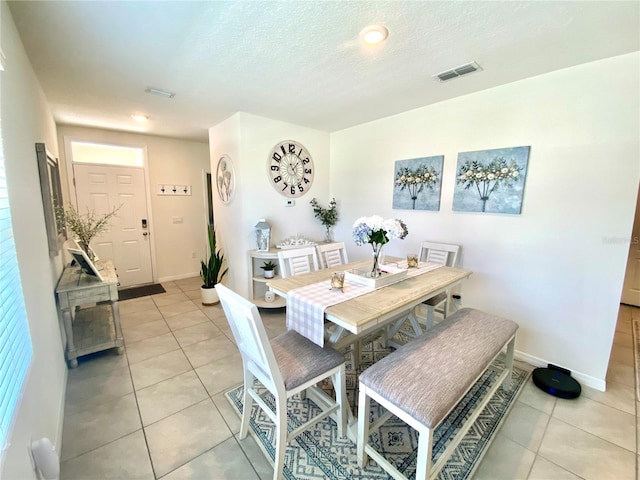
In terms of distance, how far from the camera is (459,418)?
1.82 meters

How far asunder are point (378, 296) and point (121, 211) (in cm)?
420

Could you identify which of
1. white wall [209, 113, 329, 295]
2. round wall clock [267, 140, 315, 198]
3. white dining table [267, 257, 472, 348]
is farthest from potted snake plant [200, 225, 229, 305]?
white dining table [267, 257, 472, 348]

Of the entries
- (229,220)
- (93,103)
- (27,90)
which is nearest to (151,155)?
(93,103)

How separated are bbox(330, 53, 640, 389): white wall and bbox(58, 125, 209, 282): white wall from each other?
12.2 ft

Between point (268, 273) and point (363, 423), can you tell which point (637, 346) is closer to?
point (363, 423)

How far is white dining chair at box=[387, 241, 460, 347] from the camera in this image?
249 cm

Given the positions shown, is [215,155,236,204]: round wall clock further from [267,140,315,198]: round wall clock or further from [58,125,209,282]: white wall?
[58,125,209,282]: white wall

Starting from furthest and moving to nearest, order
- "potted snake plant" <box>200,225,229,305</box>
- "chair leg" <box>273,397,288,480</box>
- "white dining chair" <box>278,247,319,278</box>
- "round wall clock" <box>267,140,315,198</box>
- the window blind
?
1. "potted snake plant" <box>200,225,229,305</box>
2. "round wall clock" <box>267,140,315,198</box>
3. "white dining chair" <box>278,247,319,278</box>
4. "chair leg" <box>273,397,288,480</box>
5. the window blind

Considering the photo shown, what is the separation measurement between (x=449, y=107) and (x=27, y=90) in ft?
11.1

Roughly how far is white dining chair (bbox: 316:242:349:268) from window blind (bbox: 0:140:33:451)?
196cm

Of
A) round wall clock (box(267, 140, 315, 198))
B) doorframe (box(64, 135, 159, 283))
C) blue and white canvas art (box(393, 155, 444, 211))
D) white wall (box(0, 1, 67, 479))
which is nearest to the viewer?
white wall (box(0, 1, 67, 479))

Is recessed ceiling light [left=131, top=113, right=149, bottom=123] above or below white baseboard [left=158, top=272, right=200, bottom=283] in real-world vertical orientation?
above

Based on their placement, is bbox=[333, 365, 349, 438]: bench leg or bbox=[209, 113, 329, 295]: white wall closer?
bbox=[333, 365, 349, 438]: bench leg

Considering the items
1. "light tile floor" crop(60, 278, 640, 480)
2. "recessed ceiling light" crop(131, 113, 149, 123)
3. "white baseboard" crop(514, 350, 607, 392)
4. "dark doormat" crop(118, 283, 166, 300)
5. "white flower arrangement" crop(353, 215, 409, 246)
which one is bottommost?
"light tile floor" crop(60, 278, 640, 480)
